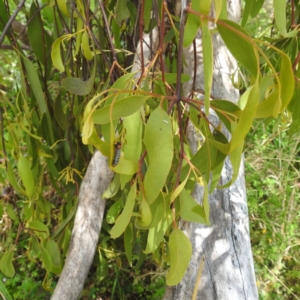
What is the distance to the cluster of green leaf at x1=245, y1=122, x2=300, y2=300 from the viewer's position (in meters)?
1.37

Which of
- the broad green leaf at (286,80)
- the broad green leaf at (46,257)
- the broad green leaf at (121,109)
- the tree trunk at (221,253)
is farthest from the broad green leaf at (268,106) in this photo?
the broad green leaf at (46,257)

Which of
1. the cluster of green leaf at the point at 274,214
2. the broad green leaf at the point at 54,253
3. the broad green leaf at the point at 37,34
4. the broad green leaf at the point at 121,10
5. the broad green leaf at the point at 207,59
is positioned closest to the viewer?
the broad green leaf at the point at 207,59

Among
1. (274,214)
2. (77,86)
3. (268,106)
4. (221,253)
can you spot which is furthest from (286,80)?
(274,214)

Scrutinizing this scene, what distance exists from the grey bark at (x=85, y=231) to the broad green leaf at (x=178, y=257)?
0.41m

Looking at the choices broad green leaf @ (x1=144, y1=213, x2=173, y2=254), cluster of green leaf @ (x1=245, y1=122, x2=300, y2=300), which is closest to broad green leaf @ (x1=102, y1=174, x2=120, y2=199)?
broad green leaf @ (x1=144, y1=213, x2=173, y2=254)

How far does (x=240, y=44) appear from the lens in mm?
296

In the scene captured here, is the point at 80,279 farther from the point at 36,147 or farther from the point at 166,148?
the point at 166,148

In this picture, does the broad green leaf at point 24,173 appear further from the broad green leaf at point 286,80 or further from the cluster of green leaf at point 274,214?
the cluster of green leaf at point 274,214

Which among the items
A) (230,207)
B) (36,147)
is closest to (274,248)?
(230,207)

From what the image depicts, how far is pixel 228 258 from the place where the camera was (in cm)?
64

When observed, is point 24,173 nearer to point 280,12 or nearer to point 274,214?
point 280,12

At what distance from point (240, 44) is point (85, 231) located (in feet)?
1.91

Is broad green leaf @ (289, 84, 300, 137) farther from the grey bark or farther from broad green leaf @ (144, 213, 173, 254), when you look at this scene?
the grey bark

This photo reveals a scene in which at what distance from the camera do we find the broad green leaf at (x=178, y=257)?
0.37 m
